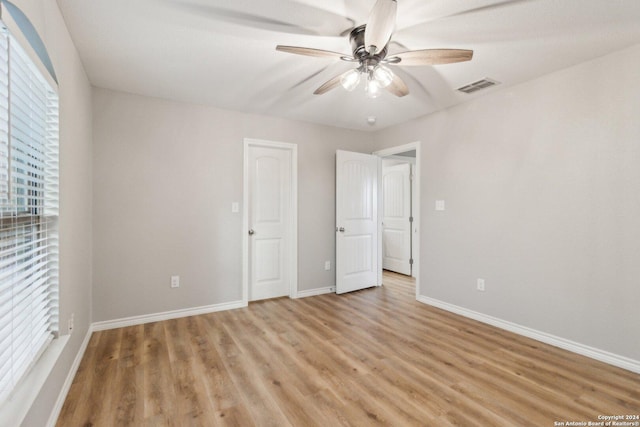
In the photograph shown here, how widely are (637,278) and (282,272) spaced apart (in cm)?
340

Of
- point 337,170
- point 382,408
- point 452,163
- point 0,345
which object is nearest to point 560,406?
point 382,408

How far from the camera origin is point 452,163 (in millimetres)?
Answer: 3486

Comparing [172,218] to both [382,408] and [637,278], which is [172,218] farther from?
[637,278]

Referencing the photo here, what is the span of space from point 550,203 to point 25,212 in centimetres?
367

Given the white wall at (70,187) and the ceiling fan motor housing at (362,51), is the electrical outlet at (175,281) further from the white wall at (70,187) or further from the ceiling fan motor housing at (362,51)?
the ceiling fan motor housing at (362,51)

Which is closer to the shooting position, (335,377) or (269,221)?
(335,377)

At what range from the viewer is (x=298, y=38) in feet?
7.01

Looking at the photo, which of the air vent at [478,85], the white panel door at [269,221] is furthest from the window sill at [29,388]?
the air vent at [478,85]

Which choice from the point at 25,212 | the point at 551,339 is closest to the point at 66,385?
the point at 25,212

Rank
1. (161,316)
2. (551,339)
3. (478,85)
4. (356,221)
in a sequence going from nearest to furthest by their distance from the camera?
(551,339) → (478,85) → (161,316) → (356,221)

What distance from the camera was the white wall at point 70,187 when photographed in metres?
1.56

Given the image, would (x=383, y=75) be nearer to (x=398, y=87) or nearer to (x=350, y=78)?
(x=350, y=78)

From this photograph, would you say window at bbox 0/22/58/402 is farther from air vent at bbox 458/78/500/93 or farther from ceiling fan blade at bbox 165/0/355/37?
air vent at bbox 458/78/500/93

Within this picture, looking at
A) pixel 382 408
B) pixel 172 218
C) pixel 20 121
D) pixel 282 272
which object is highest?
pixel 20 121
